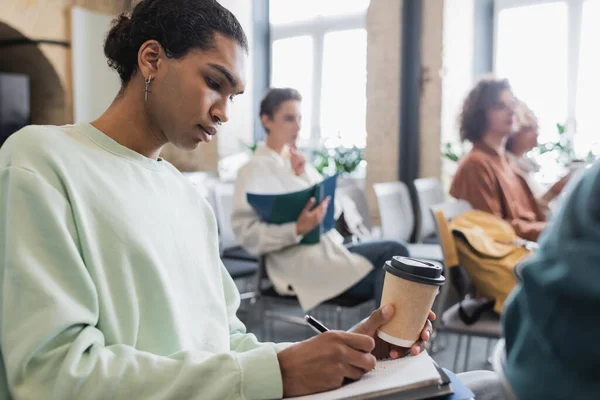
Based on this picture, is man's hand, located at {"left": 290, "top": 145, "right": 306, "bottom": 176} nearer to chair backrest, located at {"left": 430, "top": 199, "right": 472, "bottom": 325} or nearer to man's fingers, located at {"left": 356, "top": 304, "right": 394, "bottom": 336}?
chair backrest, located at {"left": 430, "top": 199, "right": 472, "bottom": 325}

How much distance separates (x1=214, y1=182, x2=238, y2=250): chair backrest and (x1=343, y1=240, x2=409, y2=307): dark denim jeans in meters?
0.92

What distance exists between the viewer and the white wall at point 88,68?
5598 mm

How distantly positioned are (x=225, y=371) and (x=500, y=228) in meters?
1.86

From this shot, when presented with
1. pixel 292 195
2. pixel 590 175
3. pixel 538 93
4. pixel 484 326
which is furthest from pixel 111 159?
pixel 538 93

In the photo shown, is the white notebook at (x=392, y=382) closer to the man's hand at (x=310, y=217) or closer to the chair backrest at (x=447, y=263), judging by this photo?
the chair backrest at (x=447, y=263)

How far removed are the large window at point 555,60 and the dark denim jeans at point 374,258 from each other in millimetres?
2830

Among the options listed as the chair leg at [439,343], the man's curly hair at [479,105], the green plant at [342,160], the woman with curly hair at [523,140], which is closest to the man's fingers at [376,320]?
the man's curly hair at [479,105]

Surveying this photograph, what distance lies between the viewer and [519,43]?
17.9 feet

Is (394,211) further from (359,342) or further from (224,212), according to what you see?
(359,342)

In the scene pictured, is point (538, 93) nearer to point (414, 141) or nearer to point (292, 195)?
point (414, 141)

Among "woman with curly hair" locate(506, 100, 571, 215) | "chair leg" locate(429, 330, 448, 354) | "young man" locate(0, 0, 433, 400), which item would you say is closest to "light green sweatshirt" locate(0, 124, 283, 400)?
"young man" locate(0, 0, 433, 400)

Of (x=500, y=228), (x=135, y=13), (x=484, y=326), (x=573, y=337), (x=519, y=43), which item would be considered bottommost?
(x=484, y=326)

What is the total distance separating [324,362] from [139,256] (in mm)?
331

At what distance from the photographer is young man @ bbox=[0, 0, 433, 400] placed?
2.56 ft
